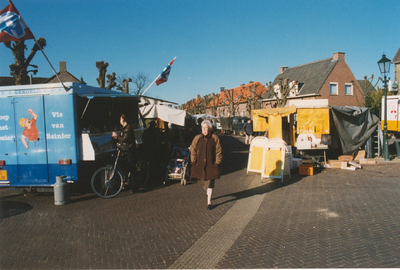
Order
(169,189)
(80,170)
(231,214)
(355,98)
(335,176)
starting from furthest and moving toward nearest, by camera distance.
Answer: (355,98)
(335,176)
(169,189)
(80,170)
(231,214)

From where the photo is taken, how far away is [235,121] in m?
33.7

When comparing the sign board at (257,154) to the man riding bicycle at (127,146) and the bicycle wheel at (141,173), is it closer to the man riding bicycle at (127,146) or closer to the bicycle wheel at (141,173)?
the bicycle wheel at (141,173)

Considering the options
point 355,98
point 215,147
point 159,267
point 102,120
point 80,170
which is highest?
point 355,98

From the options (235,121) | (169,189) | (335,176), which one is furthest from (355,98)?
(169,189)

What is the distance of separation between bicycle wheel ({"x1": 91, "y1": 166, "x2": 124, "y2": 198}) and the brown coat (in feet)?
7.63

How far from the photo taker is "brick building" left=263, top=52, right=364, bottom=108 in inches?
1426

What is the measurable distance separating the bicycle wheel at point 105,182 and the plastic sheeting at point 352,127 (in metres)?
9.13

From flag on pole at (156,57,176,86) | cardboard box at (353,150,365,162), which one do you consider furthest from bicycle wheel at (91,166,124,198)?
cardboard box at (353,150,365,162)

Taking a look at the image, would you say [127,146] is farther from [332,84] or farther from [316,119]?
Answer: [332,84]

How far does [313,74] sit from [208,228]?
124 feet

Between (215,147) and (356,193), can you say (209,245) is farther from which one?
(356,193)

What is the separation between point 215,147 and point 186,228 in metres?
1.81

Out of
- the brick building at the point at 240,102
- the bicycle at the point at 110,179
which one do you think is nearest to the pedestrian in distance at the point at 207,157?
the bicycle at the point at 110,179

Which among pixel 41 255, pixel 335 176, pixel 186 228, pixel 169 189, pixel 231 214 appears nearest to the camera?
pixel 41 255
